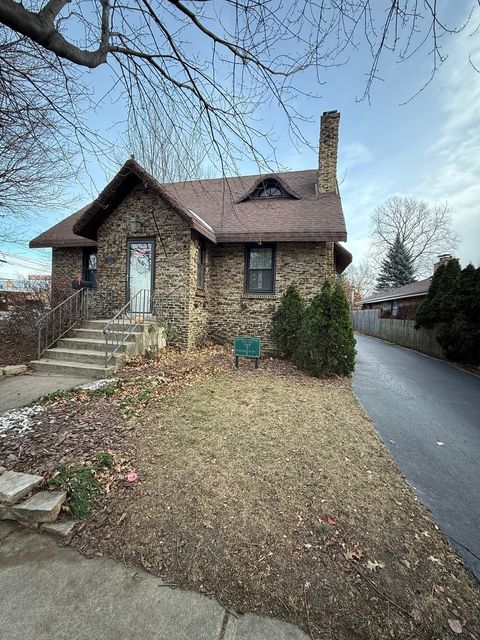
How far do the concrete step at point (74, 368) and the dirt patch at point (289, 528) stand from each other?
2.29 meters

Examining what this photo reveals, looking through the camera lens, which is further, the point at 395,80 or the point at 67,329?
the point at 67,329

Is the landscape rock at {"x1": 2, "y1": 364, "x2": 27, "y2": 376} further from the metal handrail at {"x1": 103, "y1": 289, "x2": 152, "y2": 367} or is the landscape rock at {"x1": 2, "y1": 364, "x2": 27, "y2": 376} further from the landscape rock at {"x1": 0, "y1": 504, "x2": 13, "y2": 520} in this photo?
the landscape rock at {"x1": 0, "y1": 504, "x2": 13, "y2": 520}

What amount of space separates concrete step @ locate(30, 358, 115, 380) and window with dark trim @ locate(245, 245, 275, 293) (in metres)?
5.41

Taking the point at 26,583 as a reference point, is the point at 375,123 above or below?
above

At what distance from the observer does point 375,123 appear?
454 centimetres

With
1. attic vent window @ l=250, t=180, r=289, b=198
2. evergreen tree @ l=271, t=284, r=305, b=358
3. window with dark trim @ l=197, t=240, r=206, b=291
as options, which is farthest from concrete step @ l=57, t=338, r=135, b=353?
attic vent window @ l=250, t=180, r=289, b=198

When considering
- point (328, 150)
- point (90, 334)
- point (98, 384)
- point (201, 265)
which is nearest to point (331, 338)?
point (201, 265)

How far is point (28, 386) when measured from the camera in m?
5.42

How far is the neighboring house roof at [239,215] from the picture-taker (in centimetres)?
858

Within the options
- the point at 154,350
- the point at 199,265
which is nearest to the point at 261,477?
the point at 154,350

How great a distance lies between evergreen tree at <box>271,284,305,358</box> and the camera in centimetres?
896

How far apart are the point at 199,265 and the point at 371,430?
22.9 feet

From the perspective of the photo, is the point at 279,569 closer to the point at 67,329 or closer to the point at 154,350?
the point at 154,350

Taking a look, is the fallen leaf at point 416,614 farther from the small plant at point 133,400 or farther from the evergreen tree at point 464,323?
the evergreen tree at point 464,323
